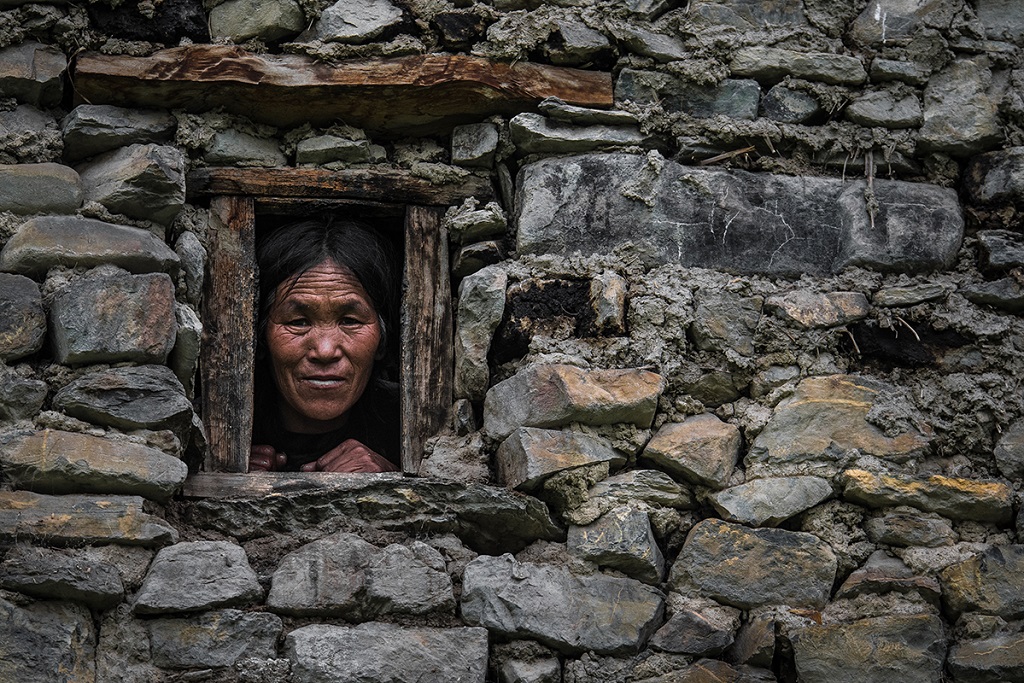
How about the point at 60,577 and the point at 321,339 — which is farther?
the point at 321,339

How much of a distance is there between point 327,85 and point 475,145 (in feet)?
1.39

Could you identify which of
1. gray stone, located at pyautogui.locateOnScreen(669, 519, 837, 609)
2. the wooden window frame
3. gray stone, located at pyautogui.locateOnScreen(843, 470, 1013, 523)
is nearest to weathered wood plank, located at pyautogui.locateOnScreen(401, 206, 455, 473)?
the wooden window frame

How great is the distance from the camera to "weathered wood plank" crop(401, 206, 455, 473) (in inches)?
145

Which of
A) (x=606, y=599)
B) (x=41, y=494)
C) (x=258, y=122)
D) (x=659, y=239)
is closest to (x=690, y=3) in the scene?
(x=659, y=239)

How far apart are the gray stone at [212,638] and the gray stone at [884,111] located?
78.9 inches

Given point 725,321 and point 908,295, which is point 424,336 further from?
point 908,295

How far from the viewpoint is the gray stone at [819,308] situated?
138 inches

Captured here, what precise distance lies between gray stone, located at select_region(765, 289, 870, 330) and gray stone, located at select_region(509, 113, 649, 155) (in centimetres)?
58

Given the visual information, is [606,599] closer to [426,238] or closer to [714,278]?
[714,278]

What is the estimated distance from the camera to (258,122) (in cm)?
375

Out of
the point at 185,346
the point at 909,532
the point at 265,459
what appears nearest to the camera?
the point at 909,532

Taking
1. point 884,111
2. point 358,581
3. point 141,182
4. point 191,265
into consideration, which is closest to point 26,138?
point 141,182

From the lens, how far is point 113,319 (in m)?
3.29

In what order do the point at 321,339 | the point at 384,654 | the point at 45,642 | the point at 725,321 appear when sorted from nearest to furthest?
the point at 45,642
the point at 384,654
the point at 725,321
the point at 321,339
